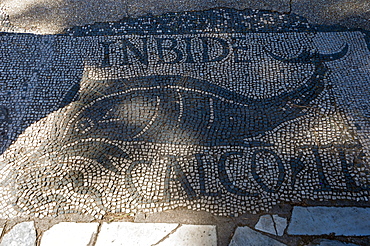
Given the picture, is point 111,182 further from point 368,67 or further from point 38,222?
point 368,67

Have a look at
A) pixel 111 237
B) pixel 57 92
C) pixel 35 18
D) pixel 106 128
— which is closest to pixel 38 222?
pixel 111 237

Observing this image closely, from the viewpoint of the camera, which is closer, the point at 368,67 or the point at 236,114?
the point at 236,114

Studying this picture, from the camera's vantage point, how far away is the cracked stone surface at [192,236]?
321 centimetres

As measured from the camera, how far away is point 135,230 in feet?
10.9

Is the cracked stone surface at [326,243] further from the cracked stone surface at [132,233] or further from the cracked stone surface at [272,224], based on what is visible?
the cracked stone surface at [132,233]

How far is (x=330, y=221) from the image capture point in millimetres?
3346

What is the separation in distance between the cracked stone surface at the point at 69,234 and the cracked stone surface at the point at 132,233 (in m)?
0.11

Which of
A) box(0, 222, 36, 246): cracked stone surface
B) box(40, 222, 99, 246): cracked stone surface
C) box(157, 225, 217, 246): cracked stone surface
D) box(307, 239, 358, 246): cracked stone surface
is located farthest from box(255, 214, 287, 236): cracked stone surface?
box(0, 222, 36, 246): cracked stone surface

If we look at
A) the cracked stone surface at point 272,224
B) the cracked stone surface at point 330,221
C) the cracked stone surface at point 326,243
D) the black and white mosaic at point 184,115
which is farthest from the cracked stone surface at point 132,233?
the cracked stone surface at point 326,243

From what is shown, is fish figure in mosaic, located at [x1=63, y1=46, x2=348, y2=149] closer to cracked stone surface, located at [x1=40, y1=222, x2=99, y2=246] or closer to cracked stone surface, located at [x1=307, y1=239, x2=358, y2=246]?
cracked stone surface, located at [x1=40, y1=222, x2=99, y2=246]

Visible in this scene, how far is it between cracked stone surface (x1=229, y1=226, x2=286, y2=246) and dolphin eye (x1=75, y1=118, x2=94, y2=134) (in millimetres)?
2078

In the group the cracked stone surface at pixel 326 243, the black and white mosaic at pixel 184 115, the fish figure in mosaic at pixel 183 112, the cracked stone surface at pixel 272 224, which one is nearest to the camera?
the cracked stone surface at pixel 326 243

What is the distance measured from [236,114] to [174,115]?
767 millimetres

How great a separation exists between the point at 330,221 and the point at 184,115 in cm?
198
